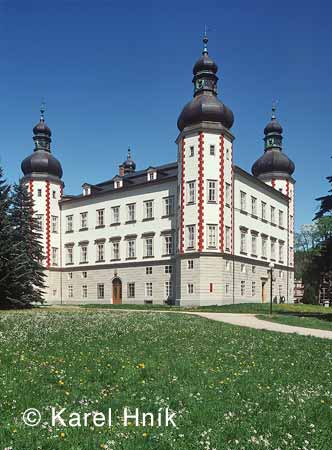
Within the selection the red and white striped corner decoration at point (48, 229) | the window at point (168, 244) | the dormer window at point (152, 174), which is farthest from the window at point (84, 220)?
the window at point (168, 244)

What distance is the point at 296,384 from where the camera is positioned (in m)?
7.98

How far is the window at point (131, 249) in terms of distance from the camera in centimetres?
5147

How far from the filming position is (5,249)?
→ 102 feet

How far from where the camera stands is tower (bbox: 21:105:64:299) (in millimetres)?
58062

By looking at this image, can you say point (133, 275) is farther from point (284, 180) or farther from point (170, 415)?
point (170, 415)

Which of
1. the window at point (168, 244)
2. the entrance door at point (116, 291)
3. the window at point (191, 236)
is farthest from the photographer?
the entrance door at point (116, 291)

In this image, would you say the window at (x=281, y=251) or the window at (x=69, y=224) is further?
the window at (x=69, y=224)

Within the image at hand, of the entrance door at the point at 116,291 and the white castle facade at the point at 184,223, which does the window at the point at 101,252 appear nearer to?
the white castle facade at the point at 184,223

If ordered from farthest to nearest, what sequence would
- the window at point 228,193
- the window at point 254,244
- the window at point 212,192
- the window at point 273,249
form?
the window at point 273,249 < the window at point 254,244 < the window at point 228,193 < the window at point 212,192

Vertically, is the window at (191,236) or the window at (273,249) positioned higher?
the window at (191,236)

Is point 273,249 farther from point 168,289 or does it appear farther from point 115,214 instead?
point 115,214

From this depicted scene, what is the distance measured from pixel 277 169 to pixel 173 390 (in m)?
55.8

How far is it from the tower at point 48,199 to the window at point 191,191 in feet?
74.1

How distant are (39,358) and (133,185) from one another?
43.0 m
